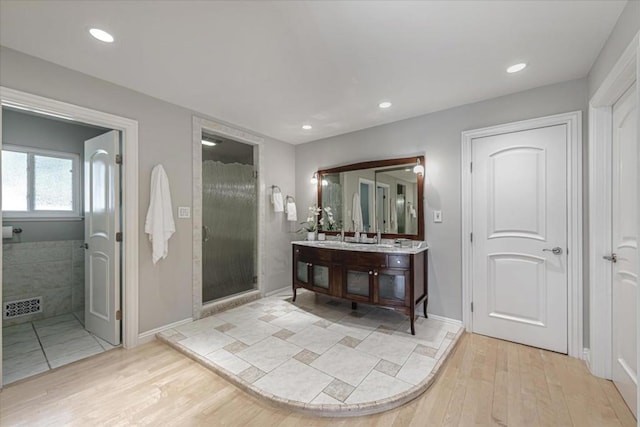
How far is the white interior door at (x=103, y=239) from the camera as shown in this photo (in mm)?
2555

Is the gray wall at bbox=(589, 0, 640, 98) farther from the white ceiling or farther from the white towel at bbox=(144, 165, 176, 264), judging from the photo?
the white towel at bbox=(144, 165, 176, 264)

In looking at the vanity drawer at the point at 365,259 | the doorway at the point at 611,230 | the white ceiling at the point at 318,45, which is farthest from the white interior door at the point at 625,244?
the vanity drawer at the point at 365,259

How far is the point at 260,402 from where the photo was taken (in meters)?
1.80

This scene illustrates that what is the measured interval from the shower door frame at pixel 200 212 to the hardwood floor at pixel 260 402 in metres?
0.91

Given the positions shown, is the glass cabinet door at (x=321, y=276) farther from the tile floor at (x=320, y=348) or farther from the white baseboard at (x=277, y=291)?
the white baseboard at (x=277, y=291)

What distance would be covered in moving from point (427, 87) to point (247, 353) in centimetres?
290

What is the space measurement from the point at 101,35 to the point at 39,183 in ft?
8.51

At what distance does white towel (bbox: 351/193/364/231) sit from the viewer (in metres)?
3.68

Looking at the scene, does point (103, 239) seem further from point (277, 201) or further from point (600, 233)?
point (600, 233)

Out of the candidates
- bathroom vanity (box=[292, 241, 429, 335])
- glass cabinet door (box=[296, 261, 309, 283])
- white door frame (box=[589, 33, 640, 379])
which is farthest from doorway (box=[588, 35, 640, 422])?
glass cabinet door (box=[296, 261, 309, 283])

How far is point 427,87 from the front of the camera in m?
2.48

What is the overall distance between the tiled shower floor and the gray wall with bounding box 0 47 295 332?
1.75 feet

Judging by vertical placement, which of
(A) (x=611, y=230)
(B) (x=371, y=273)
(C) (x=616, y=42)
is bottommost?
(B) (x=371, y=273)

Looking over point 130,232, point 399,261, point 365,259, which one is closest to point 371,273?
point 365,259
